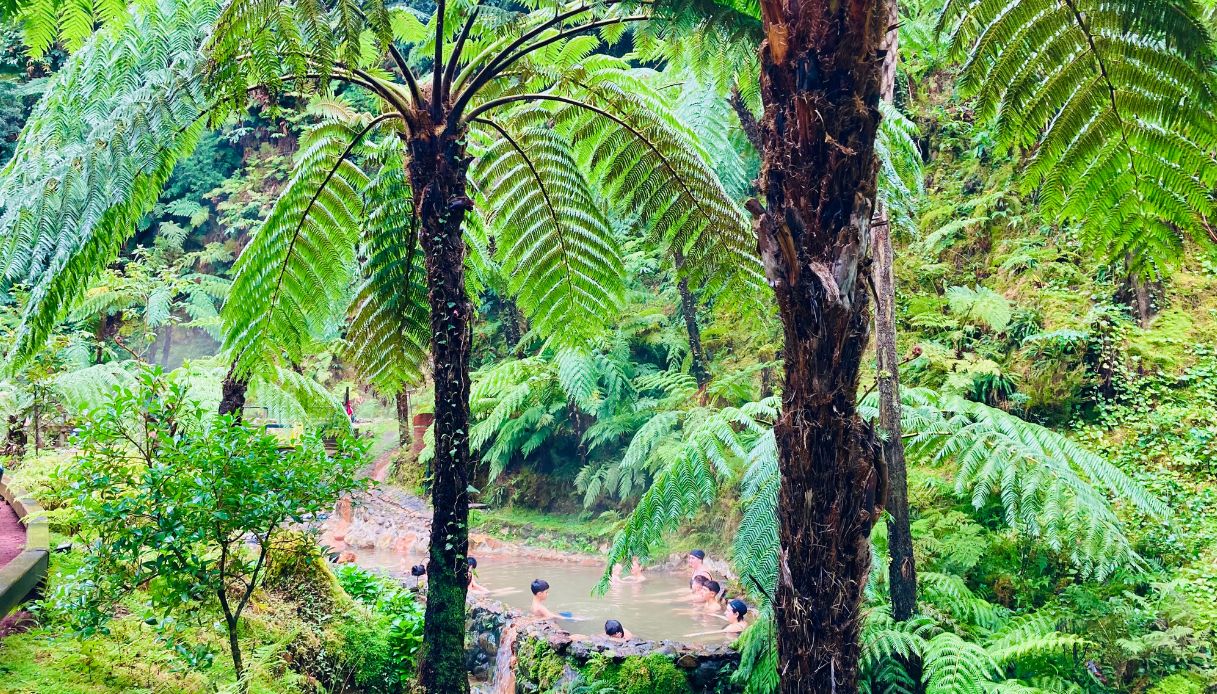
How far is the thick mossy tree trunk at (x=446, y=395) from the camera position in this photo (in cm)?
371

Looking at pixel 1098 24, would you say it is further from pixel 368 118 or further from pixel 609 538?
pixel 609 538

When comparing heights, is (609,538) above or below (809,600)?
below

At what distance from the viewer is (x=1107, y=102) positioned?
2307 millimetres

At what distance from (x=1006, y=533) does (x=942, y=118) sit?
5.37 meters

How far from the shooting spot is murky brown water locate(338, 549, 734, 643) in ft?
22.8

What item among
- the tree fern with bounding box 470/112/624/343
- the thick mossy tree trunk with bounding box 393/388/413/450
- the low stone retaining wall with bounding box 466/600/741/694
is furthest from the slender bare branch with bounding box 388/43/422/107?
the thick mossy tree trunk with bounding box 393/388/413/450

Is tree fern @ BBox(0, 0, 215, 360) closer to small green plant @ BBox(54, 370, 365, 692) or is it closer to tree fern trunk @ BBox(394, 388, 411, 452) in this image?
small green plant @ BBox(54, 370, 365, 692)

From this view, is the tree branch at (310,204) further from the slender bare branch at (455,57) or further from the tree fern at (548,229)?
the tree fern at (548,229)

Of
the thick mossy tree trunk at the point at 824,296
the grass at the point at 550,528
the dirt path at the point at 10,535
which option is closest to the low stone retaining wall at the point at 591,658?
the thick mossy tree trunk at the point at 824,296

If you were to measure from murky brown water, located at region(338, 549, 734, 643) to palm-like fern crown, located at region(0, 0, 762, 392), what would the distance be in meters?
3.27

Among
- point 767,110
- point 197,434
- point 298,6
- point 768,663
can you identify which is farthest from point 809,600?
point 298,6

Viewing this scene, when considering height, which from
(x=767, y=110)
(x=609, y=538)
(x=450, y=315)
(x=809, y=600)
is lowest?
(x=609, y=538)

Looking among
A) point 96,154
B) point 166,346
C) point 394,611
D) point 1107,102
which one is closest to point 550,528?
point 394,611

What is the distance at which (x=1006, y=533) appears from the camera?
5105 mm
